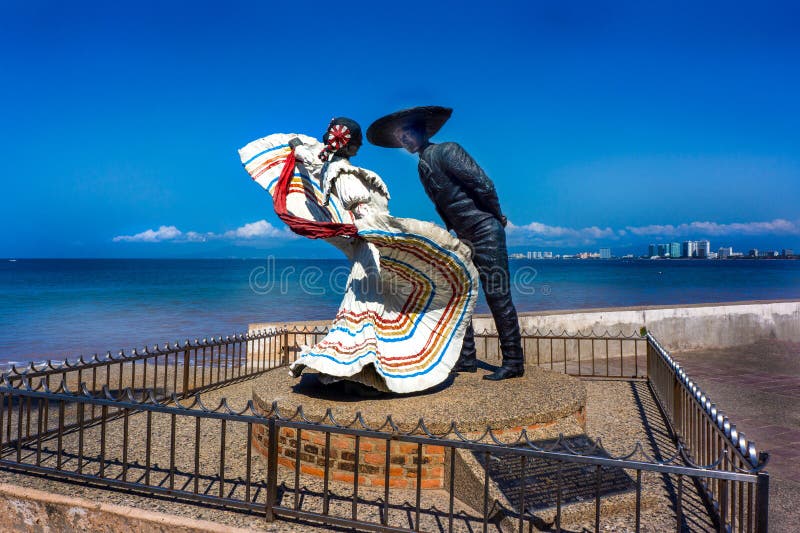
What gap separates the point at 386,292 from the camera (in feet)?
17.4

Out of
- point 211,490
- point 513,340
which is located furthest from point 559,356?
point 211,490

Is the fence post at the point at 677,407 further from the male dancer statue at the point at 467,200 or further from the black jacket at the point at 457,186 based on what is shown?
the black jacket at the point at 457,186

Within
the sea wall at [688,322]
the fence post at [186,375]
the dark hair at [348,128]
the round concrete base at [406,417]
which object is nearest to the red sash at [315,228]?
the dark hair at [348,128]

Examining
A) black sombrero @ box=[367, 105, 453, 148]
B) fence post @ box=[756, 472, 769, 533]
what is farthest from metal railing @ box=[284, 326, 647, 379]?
fence post @ box=[756, 472, 769, 533]

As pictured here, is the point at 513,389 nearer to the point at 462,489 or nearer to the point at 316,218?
the point at 462,489

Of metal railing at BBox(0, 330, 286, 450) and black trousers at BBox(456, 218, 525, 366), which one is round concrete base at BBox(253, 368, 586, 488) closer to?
black trousers at BBox(456, 218, 525, 366)

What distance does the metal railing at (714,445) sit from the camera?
2758mm

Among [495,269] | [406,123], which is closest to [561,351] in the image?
[495,269]

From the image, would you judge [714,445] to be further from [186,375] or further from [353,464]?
[186,375]

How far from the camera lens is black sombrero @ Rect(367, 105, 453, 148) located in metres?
5.56

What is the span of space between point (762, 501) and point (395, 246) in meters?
3.20

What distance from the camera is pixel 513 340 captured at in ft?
19.9

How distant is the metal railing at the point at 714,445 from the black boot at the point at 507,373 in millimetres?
1651

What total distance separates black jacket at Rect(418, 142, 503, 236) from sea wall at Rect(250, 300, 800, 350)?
16.1 ft
